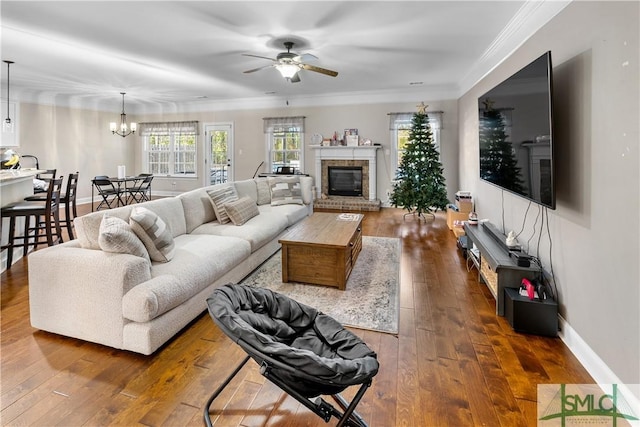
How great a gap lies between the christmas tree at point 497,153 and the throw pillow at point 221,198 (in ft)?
9.84

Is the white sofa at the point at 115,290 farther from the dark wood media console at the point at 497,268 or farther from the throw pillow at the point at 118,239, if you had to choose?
the dark wood media console at the point at 497,268

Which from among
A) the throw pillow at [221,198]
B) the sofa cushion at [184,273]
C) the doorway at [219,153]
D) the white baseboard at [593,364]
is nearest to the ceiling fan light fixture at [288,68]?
the throw pillow at [221,198]

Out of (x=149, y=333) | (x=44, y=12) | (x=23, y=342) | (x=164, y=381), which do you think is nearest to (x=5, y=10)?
(x=44, y=12)

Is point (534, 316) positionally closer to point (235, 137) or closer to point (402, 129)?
point (402, 129)

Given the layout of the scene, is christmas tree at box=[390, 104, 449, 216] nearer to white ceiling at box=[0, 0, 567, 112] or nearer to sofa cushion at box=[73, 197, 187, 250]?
white ceiling at box=[0, 0, 567, 112]

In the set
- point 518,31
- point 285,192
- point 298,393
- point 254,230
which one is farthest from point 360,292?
point 518,31

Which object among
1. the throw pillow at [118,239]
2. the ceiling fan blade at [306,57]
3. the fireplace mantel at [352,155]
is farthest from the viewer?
the fireplace mantel at [352,155]

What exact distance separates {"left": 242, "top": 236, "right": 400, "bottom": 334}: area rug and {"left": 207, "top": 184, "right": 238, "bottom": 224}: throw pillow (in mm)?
748

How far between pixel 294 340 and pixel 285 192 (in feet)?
12.2

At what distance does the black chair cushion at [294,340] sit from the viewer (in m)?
1.31

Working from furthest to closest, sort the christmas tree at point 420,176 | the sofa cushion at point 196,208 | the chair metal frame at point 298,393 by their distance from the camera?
the christmas tree at point 420,176 < the sofa cushion at point 196,208 < the chair metal frame at point 298,393

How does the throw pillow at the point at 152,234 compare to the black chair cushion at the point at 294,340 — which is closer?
the black chair cushion at the point at 294,340

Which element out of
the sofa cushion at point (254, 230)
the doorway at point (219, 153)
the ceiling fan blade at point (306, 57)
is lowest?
the sofa cushion at point (254, 230)

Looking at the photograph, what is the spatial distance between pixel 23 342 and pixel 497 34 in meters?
5.30
